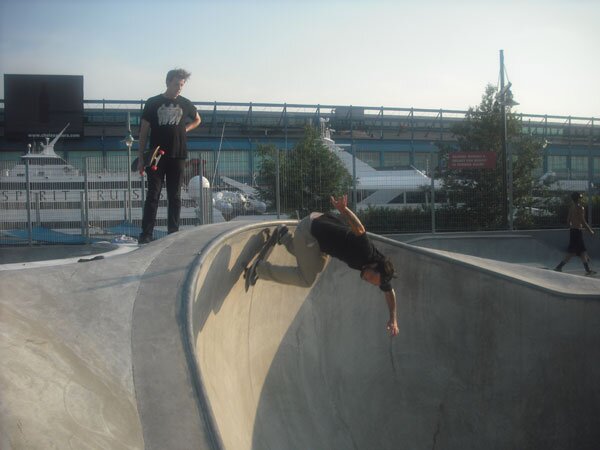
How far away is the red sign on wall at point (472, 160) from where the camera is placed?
1516 cm

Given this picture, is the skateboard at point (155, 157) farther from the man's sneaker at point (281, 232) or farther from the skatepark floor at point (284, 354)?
the man's sneaker at point (281, 232)

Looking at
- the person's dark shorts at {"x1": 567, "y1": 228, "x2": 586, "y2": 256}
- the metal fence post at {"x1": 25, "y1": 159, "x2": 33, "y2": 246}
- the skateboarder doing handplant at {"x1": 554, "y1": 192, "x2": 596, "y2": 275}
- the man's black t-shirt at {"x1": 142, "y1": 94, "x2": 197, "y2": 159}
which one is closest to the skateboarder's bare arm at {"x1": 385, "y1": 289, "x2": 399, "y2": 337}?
the man's black t-shirt at {"x1": 142, "y1": 94, "x2": 197, "y2": 159}

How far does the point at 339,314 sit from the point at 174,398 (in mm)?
3433

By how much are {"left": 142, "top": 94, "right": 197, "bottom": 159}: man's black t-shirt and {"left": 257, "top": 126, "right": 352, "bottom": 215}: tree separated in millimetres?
6907

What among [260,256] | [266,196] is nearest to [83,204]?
[266,196]

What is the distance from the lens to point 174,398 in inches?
120

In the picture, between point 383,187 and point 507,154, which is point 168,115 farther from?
point 507,154

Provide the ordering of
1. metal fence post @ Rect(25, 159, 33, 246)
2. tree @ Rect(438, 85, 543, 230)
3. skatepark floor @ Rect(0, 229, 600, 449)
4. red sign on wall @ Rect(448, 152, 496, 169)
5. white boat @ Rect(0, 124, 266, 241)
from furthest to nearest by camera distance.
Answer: red sign on wall @ Rect(448, 152, 496, 169) → tree @ Rect(438, 85, 543, 230) → white boat @ Rect(0, 124, 266, 241) → metal fence post @ Rect(25, 159, 33, 246) → skatepark floor @ Rect(0, 229, 600, 449)

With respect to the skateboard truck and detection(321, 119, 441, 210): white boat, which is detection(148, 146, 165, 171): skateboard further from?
detection(321, 119, 441, 210): white boat

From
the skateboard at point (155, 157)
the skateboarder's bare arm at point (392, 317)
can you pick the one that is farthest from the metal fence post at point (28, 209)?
the skateboarder's bare arm at point (392, 317)

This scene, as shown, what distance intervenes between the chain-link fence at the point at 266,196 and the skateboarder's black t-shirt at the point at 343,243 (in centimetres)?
409

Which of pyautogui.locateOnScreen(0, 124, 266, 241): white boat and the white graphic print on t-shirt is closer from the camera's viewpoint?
the white graphic print on t-shirt

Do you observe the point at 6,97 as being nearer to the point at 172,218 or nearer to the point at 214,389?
the point at 172,218

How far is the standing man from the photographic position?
6086mm
